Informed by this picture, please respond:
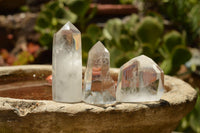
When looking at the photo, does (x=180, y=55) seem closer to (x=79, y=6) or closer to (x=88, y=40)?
(x=88, y=40)

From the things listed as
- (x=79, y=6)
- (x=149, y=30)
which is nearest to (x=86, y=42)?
(x=149, y=30)

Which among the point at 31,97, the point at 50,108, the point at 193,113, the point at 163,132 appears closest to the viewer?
the point at 50,108

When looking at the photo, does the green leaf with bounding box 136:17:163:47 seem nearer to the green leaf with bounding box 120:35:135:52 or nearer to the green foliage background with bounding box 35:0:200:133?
the green foliage background with bounding box 35:0:200:133

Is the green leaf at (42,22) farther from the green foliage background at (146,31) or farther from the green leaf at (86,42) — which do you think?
the green leaf at (86,42)

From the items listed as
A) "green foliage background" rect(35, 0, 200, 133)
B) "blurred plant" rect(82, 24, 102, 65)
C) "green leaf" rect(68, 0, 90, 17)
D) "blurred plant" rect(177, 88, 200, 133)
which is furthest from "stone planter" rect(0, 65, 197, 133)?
"green leaf" rect(68, 0, 90, 17)

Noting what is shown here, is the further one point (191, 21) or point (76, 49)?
point (191, 21)

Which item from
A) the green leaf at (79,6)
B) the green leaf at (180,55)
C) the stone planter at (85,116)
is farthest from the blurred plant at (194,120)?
the green leaf at (79,6)

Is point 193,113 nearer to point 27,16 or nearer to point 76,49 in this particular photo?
point 76,49

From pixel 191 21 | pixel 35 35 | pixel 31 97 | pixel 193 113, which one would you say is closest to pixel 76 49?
pixel 31 97
